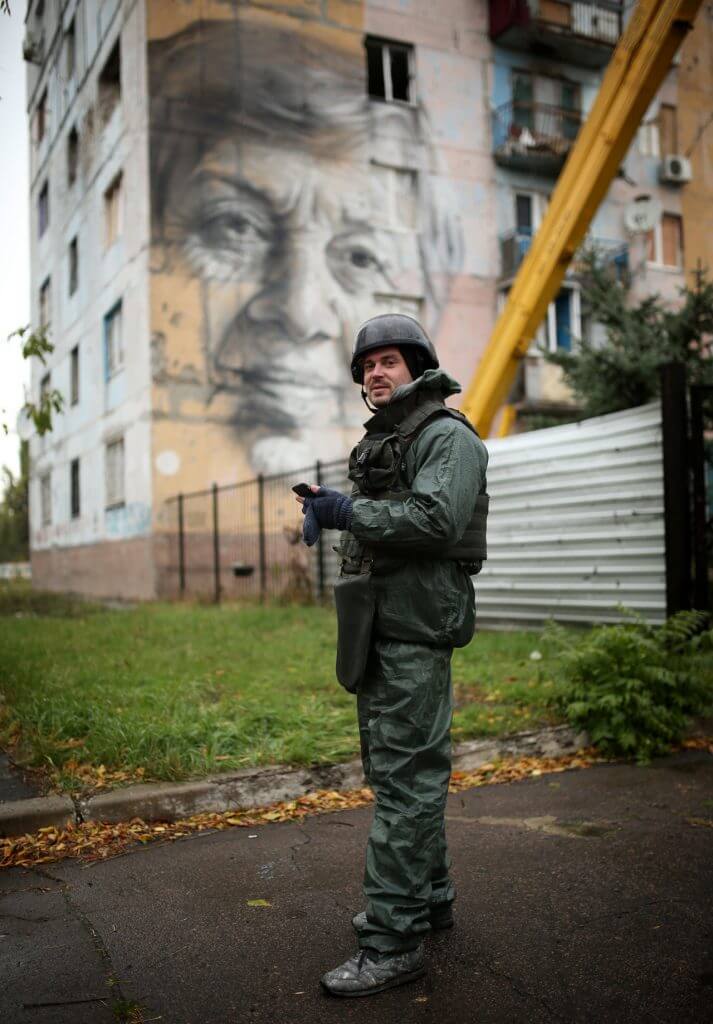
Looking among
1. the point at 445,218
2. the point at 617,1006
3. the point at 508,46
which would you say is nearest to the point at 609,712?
the point at 617,1006

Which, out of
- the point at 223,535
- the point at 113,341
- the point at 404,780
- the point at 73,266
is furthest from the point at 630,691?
the point at 73,266

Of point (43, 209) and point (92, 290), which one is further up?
point (43, 209)

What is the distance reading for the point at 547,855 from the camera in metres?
3.73

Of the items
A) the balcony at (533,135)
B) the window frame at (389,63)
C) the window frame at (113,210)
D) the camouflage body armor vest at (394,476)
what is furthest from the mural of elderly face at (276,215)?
the camouflage body armor vest at (394,476)

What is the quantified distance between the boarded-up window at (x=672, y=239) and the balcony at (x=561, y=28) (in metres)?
4.39

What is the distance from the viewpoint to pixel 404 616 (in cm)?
287

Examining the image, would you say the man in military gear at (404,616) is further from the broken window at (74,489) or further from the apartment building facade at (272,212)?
the broken window at (74,489)

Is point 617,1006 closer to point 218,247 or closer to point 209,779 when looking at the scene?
point 209,779

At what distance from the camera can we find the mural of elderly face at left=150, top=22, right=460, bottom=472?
1759 cm

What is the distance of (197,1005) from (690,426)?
20.5ft

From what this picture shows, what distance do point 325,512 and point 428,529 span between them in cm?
34

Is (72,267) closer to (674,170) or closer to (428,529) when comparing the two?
(674,170)

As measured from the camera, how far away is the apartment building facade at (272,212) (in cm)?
1752

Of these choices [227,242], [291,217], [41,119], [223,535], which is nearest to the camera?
[223,535]
